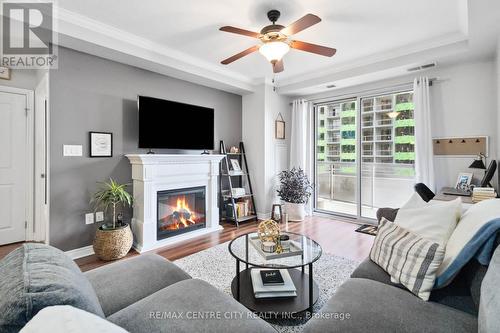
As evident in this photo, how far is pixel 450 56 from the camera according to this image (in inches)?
122

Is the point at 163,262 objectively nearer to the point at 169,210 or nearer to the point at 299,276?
the point at 299,276

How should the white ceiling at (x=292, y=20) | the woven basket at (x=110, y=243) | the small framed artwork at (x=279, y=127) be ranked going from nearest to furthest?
the white ceiling at (x=292, y=20) < the woven basket at (x=110, y=243) < the small framed artwork at (x=279, y=127)

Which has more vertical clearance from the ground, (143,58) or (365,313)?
(143,58)

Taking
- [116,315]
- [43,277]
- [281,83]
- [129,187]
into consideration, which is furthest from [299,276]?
[281,83]

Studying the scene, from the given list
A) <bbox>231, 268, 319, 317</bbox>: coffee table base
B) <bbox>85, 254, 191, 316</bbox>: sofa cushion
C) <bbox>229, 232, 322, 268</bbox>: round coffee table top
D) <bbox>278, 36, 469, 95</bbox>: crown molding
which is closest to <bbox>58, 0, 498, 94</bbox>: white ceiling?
<bbox>278, 36, 469, 95</bbox>: crown molding

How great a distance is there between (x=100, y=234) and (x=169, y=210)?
3.25 feet

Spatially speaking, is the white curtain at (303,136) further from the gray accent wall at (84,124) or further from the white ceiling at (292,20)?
the gray accent wall at (84,124)

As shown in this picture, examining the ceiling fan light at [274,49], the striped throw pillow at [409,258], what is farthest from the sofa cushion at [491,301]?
the ceiling fan light at [274,49]

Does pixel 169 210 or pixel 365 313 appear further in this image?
pixel 169 210

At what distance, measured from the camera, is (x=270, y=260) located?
1.95 m

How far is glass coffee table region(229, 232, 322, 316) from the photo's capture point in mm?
1729

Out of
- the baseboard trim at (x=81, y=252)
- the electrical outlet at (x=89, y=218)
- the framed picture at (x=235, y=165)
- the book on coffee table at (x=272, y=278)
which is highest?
the framed picture at (x=235, y=165)

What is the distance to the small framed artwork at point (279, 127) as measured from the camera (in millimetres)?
4884

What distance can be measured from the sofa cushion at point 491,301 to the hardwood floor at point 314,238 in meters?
2.03
